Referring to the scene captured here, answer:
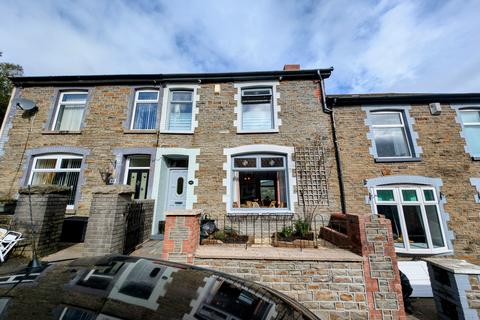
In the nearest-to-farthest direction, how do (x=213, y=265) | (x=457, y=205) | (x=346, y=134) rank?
(x=213, y=265)
(x=457, y=205)
(x=346, y=134)

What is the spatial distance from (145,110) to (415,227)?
1053 centimetres

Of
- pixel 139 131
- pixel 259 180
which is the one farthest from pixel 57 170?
pixel 259 180

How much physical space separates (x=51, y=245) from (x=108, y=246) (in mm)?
1843

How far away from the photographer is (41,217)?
444 centimetres

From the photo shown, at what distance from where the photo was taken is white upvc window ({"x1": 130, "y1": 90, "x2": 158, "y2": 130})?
7.96 metres

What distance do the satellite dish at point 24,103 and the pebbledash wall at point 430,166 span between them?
11966 millimetres

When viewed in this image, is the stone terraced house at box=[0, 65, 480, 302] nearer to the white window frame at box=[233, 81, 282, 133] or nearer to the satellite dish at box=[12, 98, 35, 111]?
the white window frame at box=[233, 81, 282, 133]

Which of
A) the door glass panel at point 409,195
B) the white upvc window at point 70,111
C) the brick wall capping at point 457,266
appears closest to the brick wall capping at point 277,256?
the brick wall capping at point 457,266

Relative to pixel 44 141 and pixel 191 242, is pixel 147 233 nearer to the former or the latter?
pixel 191 242

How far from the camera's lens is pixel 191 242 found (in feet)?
12.1

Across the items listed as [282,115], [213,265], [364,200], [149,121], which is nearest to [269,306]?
[213,265]

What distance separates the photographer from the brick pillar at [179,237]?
3627mm

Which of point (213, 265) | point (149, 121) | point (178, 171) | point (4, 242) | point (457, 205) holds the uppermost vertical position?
point (149, 121)

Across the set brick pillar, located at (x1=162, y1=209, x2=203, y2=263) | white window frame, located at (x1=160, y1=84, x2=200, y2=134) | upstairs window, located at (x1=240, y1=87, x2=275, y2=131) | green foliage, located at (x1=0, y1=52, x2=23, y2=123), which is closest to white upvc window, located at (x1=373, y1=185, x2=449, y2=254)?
upstairs window, located at (x1=240, y1=87, x2=275, y2=131)
